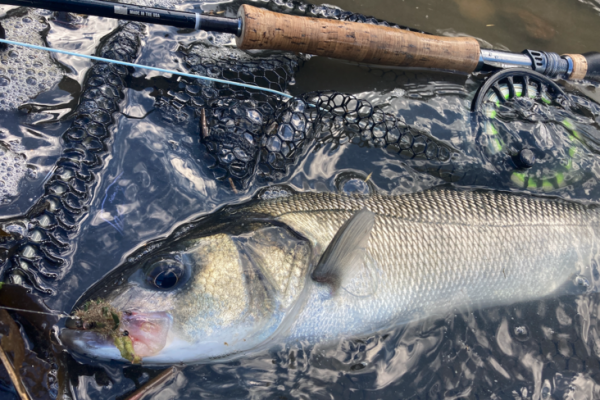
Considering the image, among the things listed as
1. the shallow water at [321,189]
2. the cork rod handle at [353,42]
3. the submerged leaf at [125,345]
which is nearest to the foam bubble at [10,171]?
the shallow water at [321,189]

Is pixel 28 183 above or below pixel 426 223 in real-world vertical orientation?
below

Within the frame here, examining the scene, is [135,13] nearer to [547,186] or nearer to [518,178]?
[518,178]

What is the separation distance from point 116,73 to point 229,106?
0.82 meters

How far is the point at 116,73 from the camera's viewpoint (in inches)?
105

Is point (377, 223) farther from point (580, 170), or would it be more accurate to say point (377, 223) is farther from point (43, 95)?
point (43, 95)

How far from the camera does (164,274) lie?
183 centimetres

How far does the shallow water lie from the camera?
2.14 meters

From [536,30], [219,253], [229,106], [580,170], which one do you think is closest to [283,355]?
[219,253]

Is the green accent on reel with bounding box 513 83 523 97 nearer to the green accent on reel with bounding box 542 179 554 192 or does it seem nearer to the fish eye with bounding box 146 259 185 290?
the green accent on reel with bounding box 542 179 554 192

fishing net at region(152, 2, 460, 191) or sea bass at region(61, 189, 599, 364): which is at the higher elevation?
fishing net at region(152, 2, 460, 191)

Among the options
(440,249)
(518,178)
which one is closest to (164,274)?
(440,249)

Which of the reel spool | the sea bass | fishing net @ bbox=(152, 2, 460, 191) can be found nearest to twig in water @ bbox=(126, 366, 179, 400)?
the sea bass

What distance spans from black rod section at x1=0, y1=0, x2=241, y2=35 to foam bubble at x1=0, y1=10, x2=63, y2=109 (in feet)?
2.05

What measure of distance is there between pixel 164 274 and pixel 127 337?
0.30m
